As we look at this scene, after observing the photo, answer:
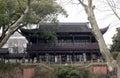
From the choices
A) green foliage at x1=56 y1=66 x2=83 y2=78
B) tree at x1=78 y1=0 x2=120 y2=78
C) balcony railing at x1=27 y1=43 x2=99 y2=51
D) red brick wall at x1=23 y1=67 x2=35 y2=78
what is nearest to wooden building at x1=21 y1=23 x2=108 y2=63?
balcony railing at x1=27 y1=43 x2=99 y2=51

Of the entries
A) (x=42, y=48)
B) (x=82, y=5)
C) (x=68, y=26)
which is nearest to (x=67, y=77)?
(x=42, y=48)

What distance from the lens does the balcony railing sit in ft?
142

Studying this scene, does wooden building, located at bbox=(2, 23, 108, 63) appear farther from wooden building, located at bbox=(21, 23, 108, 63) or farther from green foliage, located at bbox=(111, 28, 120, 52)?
green foliage, located at bbox=(111, 28, 120, 52)

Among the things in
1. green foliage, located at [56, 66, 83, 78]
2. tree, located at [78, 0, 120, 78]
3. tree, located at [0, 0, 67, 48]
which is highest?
tree, located at [0, 0, 67, 48]

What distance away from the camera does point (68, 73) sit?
101 ft

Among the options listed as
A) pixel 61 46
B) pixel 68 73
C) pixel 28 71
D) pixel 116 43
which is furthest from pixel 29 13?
pixel 116 43

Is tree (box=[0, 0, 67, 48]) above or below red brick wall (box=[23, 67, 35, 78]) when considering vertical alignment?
above

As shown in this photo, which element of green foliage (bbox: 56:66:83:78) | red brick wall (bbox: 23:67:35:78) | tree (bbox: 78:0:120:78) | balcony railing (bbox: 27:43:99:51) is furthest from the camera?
balcony railing (bbox: 27:43:99:51)

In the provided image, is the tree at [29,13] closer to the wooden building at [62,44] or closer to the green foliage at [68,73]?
the wooden building at [62,44]

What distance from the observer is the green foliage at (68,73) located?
30.5 meters

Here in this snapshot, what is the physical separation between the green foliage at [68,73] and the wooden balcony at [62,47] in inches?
461

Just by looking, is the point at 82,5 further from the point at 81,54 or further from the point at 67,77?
the point at 81,54

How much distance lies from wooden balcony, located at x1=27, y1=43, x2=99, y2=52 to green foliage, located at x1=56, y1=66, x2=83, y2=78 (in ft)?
38.4

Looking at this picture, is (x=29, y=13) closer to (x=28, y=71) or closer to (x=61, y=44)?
(x=28, y=71)
